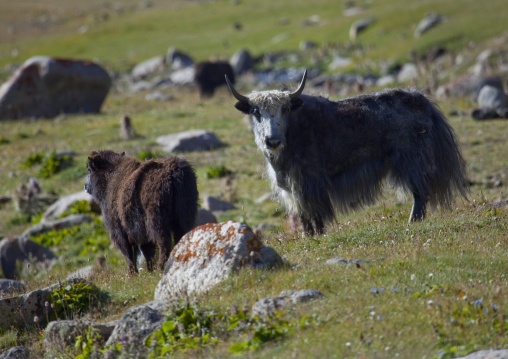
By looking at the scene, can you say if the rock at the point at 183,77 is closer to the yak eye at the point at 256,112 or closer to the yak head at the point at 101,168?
the yak head at the point at 101,168

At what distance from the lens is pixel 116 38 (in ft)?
240

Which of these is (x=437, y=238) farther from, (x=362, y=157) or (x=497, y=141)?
(x=497, y=141)

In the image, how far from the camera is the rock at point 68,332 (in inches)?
274

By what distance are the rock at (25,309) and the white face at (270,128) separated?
3.17 m

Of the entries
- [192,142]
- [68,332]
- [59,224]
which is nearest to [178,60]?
[192,142]

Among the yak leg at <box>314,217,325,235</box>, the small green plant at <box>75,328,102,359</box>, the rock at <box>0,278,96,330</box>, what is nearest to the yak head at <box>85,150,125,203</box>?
the rock at <box>0,278,96,330</box>

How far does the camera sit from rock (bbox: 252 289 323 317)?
618cm

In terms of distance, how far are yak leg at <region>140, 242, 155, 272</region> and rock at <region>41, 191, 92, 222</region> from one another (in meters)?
7.94

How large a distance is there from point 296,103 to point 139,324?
4537 mm

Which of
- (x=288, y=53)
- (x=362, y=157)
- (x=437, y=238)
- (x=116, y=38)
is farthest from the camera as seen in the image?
(x=116, y=38)

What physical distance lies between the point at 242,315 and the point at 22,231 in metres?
13.3

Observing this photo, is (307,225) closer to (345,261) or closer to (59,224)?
(345,261)

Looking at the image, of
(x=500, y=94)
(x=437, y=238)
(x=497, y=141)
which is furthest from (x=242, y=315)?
(x=500, y=94)

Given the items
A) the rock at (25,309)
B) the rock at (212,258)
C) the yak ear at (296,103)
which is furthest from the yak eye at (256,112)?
the rock at (25,309)
